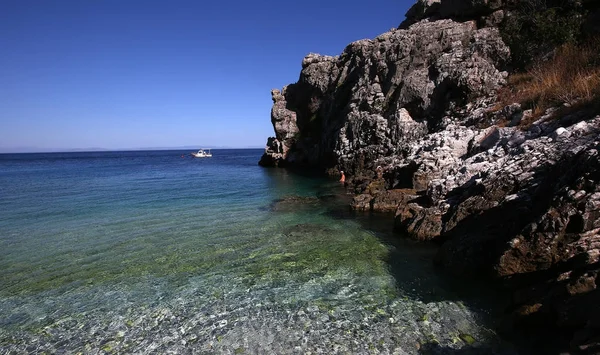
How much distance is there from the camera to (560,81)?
19312 mm

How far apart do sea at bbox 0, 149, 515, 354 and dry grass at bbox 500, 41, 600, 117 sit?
9.82 m

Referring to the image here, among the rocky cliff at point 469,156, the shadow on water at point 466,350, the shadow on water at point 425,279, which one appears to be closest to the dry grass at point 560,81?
the rocky cliff at point 469,156

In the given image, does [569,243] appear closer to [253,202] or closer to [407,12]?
[253,202]

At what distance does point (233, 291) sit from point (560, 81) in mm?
20817

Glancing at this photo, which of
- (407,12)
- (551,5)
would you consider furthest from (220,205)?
(407,12)

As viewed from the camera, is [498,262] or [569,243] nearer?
[569,243]

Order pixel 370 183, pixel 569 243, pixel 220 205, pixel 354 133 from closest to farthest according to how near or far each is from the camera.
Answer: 1. pixel 569 243
2. pixel 220 205
3. pixel 370 183
4. pixel 354 133

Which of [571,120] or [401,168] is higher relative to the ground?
[571,120]

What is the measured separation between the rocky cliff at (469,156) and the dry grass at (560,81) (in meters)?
0.93

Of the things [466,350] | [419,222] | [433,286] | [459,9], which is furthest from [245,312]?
[459,9]

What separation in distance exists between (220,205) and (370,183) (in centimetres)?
1084

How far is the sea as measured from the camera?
24.1 feet

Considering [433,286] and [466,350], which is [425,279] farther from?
[466,350]

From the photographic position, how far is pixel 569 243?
7.65 m
